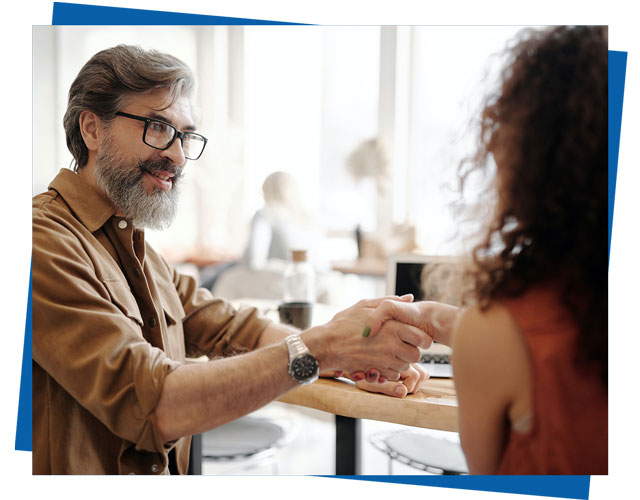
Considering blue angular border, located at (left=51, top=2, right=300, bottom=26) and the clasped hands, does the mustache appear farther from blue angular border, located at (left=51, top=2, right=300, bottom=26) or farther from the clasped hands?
the clasped hands

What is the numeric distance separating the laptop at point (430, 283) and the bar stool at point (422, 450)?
0.25 metres

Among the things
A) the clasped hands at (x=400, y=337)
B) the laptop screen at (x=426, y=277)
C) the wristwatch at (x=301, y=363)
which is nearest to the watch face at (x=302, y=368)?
the wristwatch at (x=301, y=363)

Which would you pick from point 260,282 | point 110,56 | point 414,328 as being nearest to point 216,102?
point 260,282

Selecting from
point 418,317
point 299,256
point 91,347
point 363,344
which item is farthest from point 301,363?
point 299,256

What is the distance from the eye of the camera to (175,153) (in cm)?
128

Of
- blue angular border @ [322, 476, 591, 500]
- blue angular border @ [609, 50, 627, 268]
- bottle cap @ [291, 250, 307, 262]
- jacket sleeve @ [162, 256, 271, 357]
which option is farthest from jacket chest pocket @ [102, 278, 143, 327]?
blue angular border @ [609, 50, 627, 268]

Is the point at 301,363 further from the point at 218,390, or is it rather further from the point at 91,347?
the point at 91,347

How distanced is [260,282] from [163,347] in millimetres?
1514

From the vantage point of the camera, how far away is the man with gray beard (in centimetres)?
107

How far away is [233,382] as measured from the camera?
1.09 meters

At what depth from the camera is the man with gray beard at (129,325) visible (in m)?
1.07

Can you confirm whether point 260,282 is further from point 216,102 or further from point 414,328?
point 216,102

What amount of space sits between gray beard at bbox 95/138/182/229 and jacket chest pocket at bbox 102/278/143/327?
5.8 inches

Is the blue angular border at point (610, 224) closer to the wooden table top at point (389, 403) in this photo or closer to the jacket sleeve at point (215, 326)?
the wooden table top at point (389, 403)
